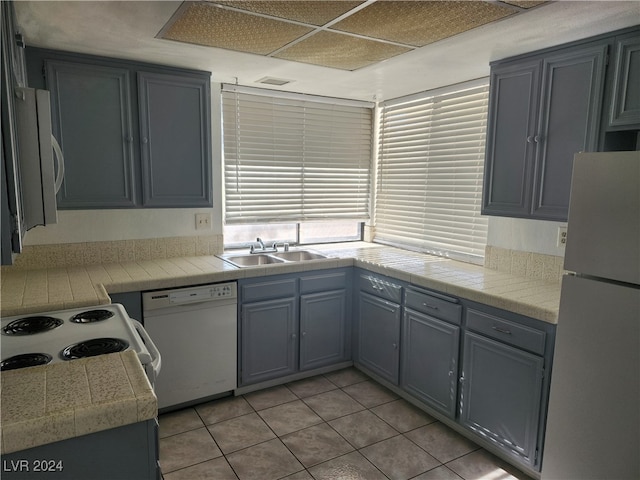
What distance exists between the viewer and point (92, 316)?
74.0 inches

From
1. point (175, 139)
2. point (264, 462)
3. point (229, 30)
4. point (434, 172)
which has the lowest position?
point (264, 462)

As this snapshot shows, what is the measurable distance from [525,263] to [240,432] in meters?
2.05

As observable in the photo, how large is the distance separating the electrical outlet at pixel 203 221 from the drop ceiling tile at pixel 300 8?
5.63 feet

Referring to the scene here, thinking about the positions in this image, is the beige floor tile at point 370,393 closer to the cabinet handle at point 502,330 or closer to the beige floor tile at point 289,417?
the beige floor tile at point 289,417

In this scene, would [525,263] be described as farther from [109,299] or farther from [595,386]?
[109,299]

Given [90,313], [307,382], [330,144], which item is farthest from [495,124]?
[90,313]

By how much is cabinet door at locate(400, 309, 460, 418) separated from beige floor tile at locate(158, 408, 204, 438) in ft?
4.50

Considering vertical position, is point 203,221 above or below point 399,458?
above

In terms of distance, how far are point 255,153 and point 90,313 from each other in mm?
2002

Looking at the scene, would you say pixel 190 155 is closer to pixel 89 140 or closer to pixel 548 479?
pixel 89 140

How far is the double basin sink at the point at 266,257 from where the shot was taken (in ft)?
10.9

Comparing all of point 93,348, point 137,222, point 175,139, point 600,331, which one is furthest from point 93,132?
point 600,331

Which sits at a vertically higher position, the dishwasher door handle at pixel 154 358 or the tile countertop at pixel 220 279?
the tile countertop at pixel 220 279

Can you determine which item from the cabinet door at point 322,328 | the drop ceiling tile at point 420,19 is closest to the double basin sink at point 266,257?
the cabinet door at point 322,328
